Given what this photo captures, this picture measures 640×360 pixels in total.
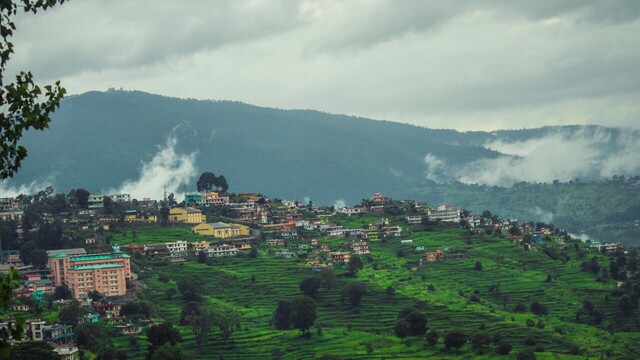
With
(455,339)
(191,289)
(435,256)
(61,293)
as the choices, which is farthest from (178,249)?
(455,339)

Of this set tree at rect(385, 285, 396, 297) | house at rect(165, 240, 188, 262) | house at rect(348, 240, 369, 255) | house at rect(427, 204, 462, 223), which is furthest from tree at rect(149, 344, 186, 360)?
house at rect(427, 204, 462, 223)

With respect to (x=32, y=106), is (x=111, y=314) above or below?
below

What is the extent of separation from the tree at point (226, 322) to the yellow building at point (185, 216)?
109 ft

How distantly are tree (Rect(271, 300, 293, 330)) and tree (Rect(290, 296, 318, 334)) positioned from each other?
0.96 metres

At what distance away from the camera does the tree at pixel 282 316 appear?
251 ft

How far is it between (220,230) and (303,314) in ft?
104

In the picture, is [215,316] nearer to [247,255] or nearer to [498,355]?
[498,355]

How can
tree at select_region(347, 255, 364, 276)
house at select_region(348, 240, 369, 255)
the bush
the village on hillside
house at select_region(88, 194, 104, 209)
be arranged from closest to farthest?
the bush → the village on hillside → tree at select_region(347, 255, 364, 276) → house at select_region(348, 240, 369, 255) → house at select_region(88, 194, 104, 209)

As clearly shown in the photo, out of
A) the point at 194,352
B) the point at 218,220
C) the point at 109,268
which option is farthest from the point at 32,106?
the point at 218,220

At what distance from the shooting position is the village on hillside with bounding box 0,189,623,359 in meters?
81.2

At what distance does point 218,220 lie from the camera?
11238cm

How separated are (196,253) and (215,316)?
2501cm

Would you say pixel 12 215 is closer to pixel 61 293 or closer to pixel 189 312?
pixel 61 293

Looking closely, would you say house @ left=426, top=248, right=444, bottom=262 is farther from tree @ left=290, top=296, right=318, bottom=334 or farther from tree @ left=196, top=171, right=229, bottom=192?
tree @ left=196, top=171, right=229, bottom=192
